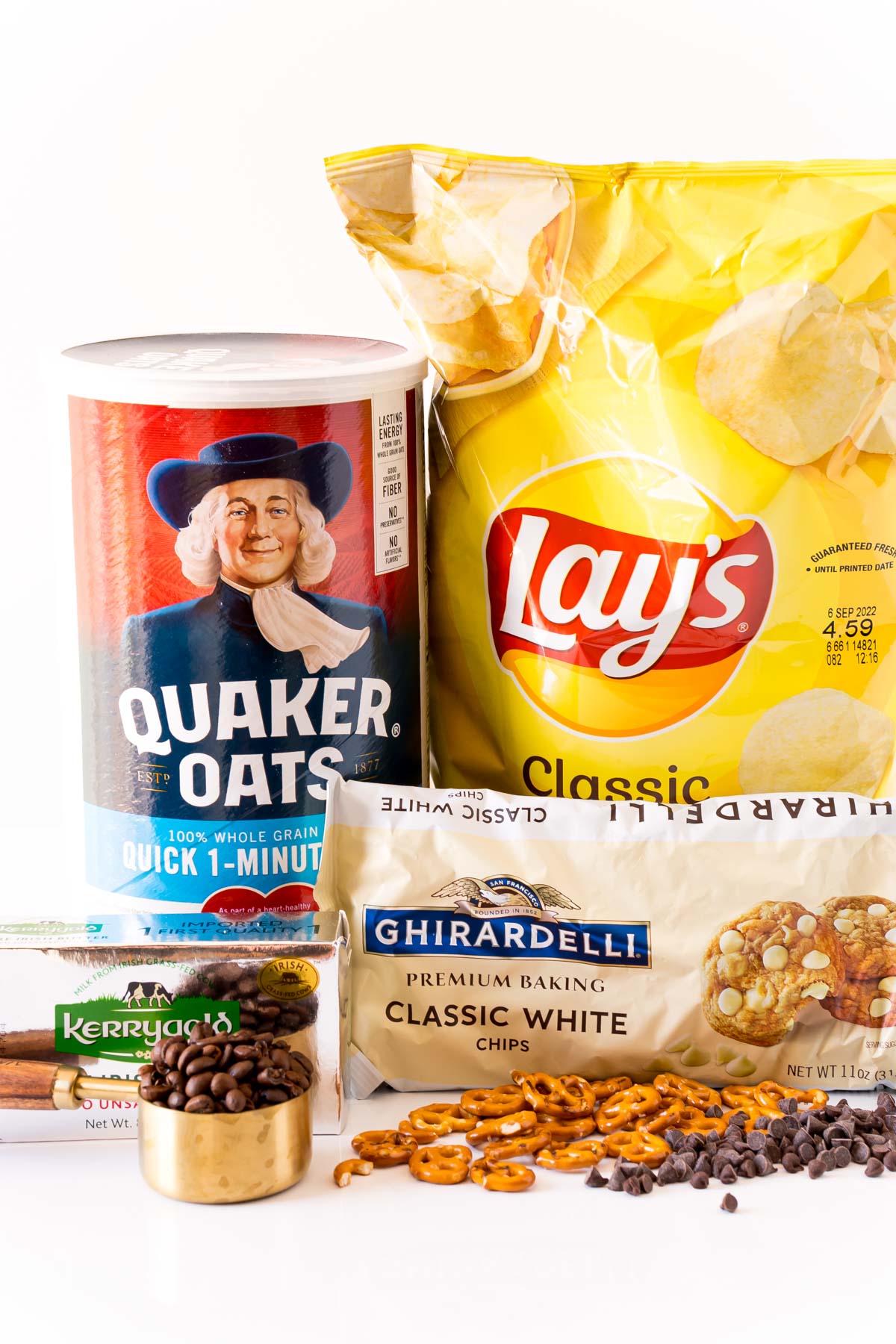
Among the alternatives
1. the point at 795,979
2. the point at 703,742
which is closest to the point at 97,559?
the point at 703,742

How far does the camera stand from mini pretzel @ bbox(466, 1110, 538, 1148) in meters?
1.40

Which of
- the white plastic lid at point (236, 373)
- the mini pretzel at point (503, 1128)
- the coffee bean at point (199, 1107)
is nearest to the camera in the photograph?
the coffee bean at point (199, 1107)

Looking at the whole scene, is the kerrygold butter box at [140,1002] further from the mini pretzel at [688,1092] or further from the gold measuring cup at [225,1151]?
the mini pretzel at [688,1092]

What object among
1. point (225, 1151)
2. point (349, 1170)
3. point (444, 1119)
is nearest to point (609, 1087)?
point (444, 1119)

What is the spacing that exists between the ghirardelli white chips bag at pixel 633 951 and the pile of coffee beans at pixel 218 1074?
182 mm

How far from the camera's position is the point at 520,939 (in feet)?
4.87

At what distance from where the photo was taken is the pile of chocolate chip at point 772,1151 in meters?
1.34

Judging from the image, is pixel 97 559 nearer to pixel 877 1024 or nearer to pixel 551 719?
pixel 551 719

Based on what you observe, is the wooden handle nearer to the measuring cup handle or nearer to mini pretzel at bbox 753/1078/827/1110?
the measuring cup handle

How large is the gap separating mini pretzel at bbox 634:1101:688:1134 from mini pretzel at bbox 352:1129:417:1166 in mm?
201

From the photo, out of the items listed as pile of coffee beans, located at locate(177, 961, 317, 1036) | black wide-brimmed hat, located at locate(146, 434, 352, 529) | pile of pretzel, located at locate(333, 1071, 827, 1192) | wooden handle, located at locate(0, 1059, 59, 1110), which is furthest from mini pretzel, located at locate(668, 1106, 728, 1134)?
black wide-brimmed hat, located at locate(146, 434, 352, 529)

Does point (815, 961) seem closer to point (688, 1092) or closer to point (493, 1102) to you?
point (688, 1092)

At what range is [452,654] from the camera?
1801mm

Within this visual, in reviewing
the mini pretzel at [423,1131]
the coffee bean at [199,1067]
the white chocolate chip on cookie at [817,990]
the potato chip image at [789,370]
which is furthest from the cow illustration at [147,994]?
the potato chip image at [789,370]
